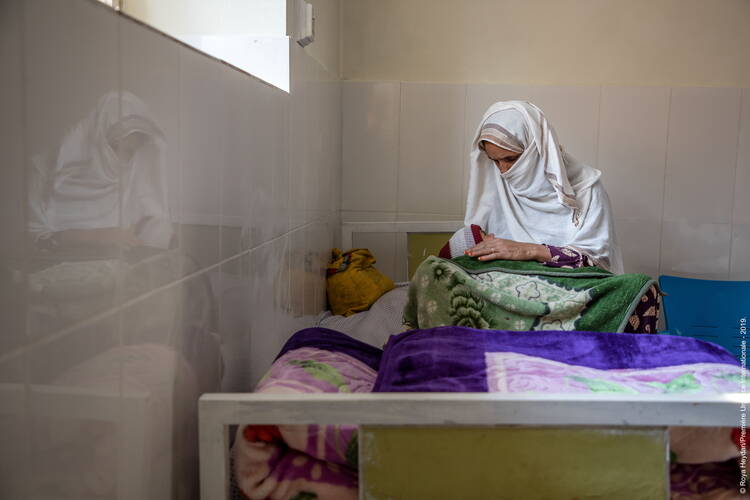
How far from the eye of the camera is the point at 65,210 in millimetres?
671

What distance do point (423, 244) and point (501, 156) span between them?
615mm

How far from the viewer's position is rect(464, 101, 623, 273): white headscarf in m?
2.57

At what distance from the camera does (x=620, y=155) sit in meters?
3.41

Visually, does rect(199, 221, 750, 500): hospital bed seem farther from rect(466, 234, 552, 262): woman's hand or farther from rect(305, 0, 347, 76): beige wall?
Result: rect(305, 0, 347, 76): beige wall

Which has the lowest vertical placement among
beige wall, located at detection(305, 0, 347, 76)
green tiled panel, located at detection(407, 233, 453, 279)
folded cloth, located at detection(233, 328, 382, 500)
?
folded cloth, located at detection(233, 328, 382, 500)

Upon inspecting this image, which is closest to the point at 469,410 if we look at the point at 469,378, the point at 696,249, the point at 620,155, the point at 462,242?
the point at 469,378

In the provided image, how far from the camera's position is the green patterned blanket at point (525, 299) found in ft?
6.42

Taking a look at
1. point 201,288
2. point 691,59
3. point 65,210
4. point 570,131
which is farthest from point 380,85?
point 65,210

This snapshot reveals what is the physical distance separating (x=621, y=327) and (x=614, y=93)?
1.82 meters

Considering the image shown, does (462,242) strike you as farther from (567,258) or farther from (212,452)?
(212,452)

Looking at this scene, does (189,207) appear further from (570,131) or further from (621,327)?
(570,131)

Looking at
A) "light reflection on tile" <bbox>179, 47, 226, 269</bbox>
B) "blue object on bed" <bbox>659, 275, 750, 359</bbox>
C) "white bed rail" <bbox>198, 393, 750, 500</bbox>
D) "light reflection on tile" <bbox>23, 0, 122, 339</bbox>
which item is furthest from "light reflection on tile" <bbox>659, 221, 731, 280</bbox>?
"light reflection on tile" <bbox>23, 0, 122, 339</bbox>

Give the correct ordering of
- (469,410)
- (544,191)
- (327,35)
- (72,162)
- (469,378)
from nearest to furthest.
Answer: (72,162) → (469,410) → (469,378) → (544,191) → (327,35)

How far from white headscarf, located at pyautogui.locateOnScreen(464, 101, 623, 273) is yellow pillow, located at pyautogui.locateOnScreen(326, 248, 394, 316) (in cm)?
58
